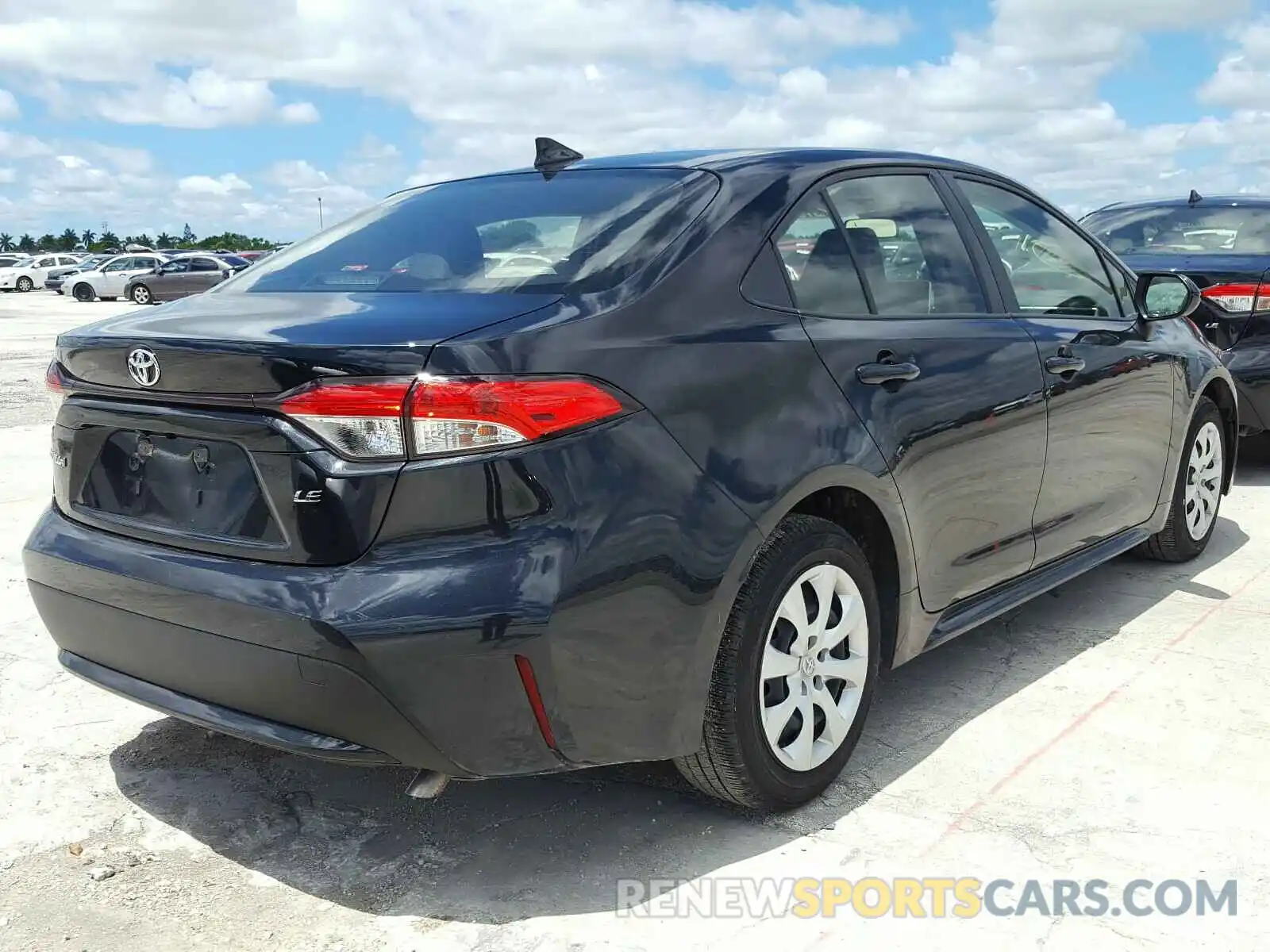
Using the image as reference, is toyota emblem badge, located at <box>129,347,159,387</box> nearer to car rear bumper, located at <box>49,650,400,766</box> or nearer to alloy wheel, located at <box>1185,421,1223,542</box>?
car rear bumper, located at <box>49,650,400,766</box>

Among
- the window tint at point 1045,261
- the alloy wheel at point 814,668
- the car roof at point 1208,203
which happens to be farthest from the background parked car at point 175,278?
the alloy wheel at point 814,668

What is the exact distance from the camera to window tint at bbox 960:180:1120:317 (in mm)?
3900

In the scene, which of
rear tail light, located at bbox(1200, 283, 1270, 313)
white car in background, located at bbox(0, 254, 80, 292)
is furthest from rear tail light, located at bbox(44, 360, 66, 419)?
white car in background, located at bbox(0, 254, 80, 292)

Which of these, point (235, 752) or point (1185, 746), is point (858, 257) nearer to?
point (1185, 746)

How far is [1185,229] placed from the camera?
24.7 ft

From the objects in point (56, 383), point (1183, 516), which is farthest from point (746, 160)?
point (1183, 516)

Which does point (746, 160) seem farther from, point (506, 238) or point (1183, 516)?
point (1183, 516)

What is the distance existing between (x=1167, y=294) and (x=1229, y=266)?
2.51 meters

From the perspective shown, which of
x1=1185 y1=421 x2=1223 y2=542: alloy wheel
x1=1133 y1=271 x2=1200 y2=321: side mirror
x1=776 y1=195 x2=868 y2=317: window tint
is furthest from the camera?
x1=1185 y1=421 x2=1223 y2=542: alloy wheel

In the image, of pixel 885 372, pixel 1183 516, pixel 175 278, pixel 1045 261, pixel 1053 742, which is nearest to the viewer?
pixel 885 372

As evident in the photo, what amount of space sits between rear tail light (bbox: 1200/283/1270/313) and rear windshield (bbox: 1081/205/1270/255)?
1.02ft

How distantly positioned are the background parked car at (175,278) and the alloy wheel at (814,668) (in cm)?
3475

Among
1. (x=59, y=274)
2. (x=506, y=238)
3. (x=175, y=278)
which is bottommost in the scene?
(x=506, y=238)

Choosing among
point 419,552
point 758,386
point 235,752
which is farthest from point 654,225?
point 235,752
